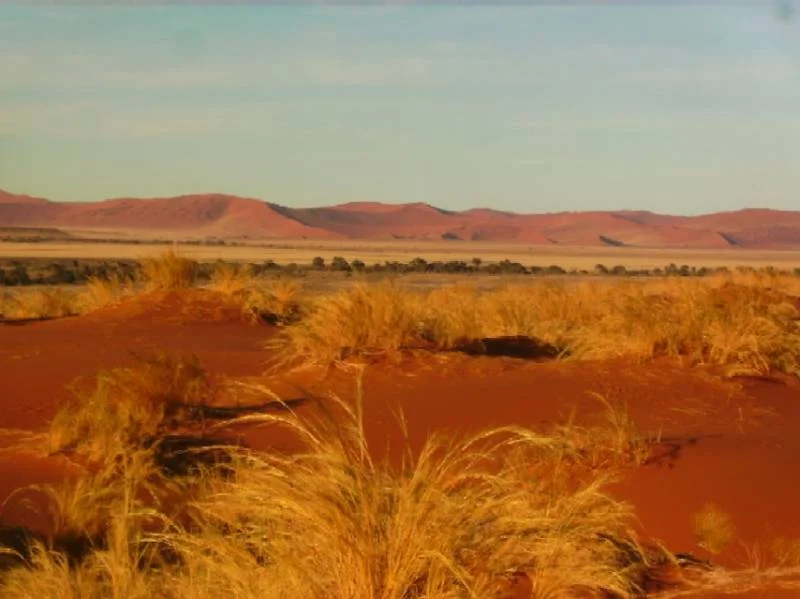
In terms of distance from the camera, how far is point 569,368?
17.7m

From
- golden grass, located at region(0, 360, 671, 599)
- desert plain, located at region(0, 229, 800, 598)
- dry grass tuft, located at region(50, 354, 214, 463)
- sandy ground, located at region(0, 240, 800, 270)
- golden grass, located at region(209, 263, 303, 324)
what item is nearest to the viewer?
golden grass, located at region(0, 360, 671, 599)

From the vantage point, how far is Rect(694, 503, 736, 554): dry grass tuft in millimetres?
10203

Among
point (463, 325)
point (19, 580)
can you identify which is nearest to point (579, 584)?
point (19, 580)

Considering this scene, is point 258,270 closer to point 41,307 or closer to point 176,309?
point 41,307

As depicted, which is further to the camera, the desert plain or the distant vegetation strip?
the distant vegetation strip

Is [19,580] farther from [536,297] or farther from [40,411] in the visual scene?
[536,297]

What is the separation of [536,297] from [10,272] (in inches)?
1188

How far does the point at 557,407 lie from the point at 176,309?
1155cm

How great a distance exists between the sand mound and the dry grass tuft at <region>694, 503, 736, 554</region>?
14.7m

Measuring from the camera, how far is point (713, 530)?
402 inches

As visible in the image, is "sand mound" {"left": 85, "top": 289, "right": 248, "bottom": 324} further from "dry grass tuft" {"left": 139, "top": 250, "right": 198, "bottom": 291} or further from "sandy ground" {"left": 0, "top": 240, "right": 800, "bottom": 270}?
"sandy ground" {"left": 0, "top": 240, "right": 800, "bottom": 270}

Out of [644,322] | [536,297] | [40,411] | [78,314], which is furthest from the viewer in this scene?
[536,297]

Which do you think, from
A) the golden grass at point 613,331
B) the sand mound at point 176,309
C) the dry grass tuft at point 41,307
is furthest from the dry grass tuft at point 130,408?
the dry grass tuft at point 41,307

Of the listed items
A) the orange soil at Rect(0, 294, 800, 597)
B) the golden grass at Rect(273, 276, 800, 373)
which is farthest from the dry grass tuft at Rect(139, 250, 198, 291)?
the golden grass at Rect(273, 276, 800, 373)
